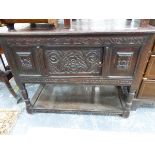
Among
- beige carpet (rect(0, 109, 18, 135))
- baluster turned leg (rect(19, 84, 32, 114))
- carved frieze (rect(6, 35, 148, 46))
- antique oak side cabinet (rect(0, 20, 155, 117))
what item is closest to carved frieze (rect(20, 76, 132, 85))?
antique oak side cabinet (rect(0, 20, 155, 117))

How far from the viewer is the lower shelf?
151 cm

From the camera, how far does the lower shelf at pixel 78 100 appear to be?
151cm

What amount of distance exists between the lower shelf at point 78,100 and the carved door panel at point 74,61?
44cm

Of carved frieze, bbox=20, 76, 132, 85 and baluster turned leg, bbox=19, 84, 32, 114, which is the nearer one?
carved frieze, bbox=20, 76, 132, 85

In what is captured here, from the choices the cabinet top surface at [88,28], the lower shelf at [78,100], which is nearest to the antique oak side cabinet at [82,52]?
the cabinet top surface at [88,28]

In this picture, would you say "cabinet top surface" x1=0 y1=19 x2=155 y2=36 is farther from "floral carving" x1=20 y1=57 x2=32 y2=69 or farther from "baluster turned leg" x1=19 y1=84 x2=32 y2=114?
"baluster turned leg" x1=19 y1=84 x2=32 y2=114

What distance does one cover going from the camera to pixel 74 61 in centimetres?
114

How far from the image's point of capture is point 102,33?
0.96 meters

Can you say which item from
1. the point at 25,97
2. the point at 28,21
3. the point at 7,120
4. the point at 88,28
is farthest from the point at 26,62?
the point at 7,120

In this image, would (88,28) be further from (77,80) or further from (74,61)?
(77,80)

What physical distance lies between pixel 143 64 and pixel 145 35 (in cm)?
23

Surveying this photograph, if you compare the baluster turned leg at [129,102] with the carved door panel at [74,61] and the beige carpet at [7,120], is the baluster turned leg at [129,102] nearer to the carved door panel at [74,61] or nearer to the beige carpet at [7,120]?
the carved door panel at [74,61]
